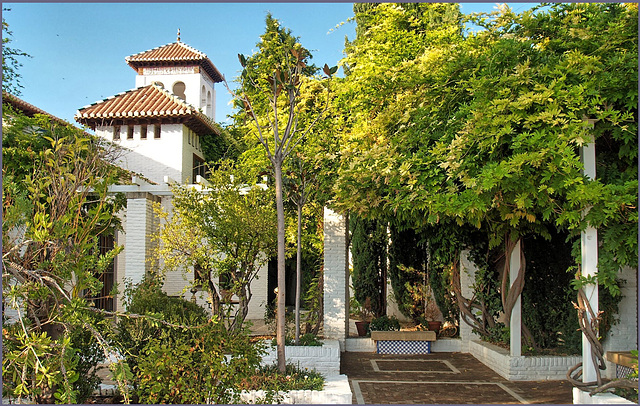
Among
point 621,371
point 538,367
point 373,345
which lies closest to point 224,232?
point 373,345

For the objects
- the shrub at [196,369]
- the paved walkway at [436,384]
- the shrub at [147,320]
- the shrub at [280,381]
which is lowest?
the paved walkway at [436,384]

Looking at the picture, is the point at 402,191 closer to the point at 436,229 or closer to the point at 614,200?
the point at 614,200

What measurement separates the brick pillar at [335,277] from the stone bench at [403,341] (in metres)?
0.73

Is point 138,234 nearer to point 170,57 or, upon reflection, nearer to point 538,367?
point 538,367

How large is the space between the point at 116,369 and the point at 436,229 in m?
6.88

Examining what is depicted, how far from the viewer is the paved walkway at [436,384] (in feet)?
22.7

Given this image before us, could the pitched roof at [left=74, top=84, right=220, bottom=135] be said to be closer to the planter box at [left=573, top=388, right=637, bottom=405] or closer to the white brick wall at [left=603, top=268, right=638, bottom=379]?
the white brick wall at [left=603, top=268, right=638, bottom=379]

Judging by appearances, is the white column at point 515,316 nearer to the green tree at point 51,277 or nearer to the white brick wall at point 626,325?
the white brick wall at point 626,325

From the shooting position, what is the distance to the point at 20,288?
4457 mm

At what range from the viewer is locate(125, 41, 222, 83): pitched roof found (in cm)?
2536

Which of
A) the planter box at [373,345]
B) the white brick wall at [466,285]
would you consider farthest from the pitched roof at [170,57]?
the planter box at [373,345]

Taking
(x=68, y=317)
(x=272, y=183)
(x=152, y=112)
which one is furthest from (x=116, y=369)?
(x=152, y=112)

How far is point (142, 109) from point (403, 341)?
13.5m

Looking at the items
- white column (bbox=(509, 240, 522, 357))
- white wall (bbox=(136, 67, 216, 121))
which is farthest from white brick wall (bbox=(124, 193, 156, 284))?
white wall (bbox=(136, 67, 216, 121))
